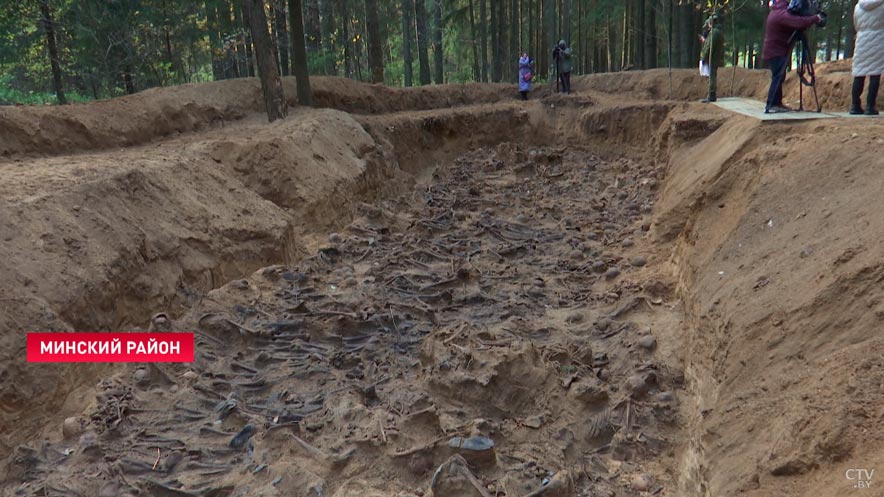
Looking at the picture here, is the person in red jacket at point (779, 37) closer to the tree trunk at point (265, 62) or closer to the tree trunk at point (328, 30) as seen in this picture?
the tree trunk at point (265, 62)

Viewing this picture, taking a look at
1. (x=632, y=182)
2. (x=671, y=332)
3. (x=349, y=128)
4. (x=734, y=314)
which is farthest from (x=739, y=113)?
(x=349, y=128)

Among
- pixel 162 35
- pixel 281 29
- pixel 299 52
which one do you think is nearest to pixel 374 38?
pixel 281 29

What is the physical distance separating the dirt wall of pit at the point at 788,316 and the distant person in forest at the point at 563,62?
1173 cm

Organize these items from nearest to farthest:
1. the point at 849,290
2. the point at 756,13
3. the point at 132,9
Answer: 1. the point at 849,290
2. the point at 132,9
3. the point at 756,13

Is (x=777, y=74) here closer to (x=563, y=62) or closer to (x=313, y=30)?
(x=563, y=62)

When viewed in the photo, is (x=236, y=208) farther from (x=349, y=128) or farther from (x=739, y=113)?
(x=739, y=113)

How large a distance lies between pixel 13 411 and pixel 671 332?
5046 millimetres

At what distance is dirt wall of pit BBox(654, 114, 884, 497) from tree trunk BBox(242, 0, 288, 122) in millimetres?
7247

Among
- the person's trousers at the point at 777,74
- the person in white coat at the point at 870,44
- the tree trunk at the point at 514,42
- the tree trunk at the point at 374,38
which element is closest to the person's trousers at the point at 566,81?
the tree trunk at the point at 514,42

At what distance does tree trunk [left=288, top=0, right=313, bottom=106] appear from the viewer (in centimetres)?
1144

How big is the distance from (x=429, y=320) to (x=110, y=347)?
2809 millimetres

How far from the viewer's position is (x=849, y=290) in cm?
322

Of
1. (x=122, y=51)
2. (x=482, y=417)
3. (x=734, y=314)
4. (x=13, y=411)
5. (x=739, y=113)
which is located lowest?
(x=482, y=417)

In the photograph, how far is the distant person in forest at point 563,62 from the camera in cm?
1705
